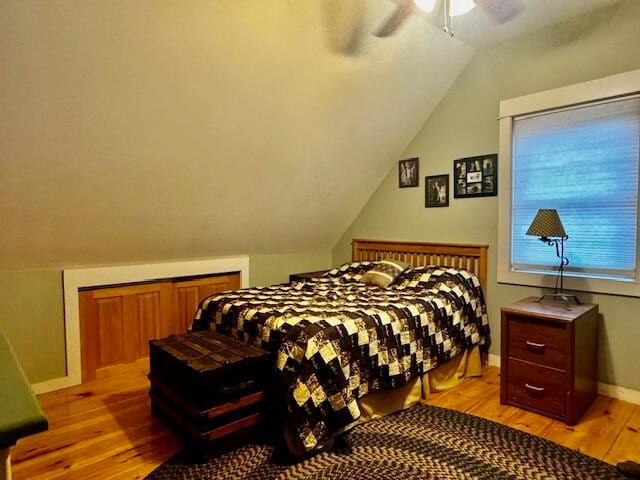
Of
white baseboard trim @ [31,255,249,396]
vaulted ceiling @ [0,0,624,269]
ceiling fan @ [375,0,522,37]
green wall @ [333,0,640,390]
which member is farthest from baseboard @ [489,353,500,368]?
white baseboard trim @ [31,255,249,396]

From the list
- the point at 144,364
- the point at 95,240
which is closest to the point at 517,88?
the point at 95,240

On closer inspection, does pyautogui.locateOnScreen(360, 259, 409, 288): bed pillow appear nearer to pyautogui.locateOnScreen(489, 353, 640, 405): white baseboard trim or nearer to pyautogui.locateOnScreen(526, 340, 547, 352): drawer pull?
pyautogui.locateOnScreen(526, 340, 547, 352): drawer pull

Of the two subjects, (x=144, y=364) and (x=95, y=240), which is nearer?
(x=95, y=240)

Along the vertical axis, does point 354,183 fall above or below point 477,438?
above

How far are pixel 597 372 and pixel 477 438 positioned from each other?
1180mm

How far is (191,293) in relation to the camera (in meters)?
3.71

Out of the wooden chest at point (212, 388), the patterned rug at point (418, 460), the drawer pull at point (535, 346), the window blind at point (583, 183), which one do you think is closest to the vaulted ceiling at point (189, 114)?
the window blind at point (583, 183)

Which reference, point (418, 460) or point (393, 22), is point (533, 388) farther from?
point (393, 22)

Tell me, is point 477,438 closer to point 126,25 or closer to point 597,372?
point 597,372

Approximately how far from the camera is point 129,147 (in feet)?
8.18

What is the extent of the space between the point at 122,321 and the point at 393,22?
2982 millimetres

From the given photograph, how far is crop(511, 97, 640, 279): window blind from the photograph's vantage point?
2.67m

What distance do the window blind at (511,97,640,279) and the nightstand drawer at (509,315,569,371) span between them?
2.40ft

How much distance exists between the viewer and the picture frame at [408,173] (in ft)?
12.6
